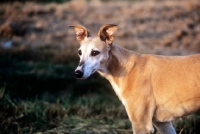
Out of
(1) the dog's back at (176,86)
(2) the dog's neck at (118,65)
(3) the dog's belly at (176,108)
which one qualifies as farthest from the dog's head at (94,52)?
(3) the dog's belly at (176,108)

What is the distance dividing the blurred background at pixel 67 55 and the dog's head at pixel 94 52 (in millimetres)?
2464

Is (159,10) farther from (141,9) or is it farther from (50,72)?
(50,72)

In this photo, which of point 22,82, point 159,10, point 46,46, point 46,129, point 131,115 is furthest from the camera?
point 159,10

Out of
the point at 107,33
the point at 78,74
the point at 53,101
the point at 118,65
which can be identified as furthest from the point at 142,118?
the point at 53,101

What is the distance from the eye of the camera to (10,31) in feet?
54.0

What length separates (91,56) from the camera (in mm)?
6941

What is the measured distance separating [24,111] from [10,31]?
770 cm

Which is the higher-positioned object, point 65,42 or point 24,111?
point 65,42

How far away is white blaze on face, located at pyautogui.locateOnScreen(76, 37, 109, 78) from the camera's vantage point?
6765 millimetres

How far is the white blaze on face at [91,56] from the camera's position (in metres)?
6.77

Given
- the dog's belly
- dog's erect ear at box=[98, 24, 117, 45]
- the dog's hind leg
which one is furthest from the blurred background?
dog's erect ear at box=[98, 24, 117, 45]

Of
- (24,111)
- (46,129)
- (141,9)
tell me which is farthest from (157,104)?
(141,9)

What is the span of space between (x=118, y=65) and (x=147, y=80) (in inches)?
25.8

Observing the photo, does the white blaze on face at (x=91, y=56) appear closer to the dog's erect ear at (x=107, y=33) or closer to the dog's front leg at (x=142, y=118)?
the dog's erect ear at (x=107, y=33)
